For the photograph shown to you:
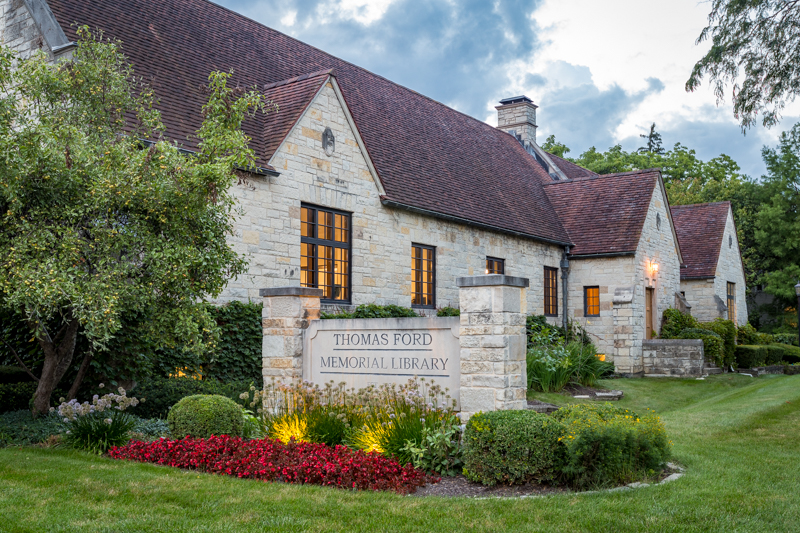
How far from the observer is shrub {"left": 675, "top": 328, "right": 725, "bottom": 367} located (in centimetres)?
2328

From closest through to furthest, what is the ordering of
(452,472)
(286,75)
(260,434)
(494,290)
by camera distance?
1. (452,472)
2. (494,290)
3. (260,434)
4. (286,75)

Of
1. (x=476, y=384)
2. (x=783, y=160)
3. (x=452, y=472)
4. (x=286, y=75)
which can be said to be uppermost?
(x=783, y=160)

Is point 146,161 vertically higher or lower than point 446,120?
lower

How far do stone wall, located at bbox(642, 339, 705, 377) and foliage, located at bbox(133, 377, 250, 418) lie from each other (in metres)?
14.8

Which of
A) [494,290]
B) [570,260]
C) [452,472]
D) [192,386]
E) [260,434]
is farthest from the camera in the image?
[570,260]

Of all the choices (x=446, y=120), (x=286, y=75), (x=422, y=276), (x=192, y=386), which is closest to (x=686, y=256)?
(x=446, y=120)

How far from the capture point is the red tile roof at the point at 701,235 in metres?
29.5

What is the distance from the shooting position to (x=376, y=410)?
30.0 feet

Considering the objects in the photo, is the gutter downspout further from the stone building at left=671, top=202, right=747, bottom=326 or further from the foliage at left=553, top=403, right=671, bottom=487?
the foliage at left=553, top=403, right=671, bottom=487

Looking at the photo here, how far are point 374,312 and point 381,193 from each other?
2.74 m

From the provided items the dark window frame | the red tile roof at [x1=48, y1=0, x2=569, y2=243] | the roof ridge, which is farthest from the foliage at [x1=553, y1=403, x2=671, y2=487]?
the dark window frame

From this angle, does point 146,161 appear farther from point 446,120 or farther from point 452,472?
point 446,120

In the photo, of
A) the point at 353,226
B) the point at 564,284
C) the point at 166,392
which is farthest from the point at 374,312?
the point at 564,284

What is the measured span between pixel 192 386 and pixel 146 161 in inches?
157
